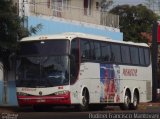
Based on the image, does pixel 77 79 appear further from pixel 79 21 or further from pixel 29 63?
pixel 79 21

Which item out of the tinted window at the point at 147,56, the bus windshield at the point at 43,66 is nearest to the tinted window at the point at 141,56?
the tinted window at the point at 147,56

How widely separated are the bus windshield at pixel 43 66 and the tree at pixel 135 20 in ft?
98.3

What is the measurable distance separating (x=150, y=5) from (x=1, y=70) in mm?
33537

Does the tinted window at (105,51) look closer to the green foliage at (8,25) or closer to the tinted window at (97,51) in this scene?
the tinted window at (97,51)

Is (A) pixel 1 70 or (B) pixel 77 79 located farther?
(A) pixel 1 70

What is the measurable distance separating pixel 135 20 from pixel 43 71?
3386 centimetres

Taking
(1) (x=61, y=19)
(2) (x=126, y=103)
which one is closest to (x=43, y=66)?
(2) (x=126, y=103)

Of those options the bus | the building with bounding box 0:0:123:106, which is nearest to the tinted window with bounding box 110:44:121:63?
the bus

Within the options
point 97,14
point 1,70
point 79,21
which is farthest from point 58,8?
point 1,70

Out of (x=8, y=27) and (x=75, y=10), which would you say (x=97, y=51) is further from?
(x=75, y=10)

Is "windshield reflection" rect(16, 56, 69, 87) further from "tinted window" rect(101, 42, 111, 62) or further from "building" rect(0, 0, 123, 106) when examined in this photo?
"tinted window" rect(101, 42, 111, 62)

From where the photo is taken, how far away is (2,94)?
31.2 m

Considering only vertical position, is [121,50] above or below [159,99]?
above

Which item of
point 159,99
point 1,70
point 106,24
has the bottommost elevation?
point 159,99
